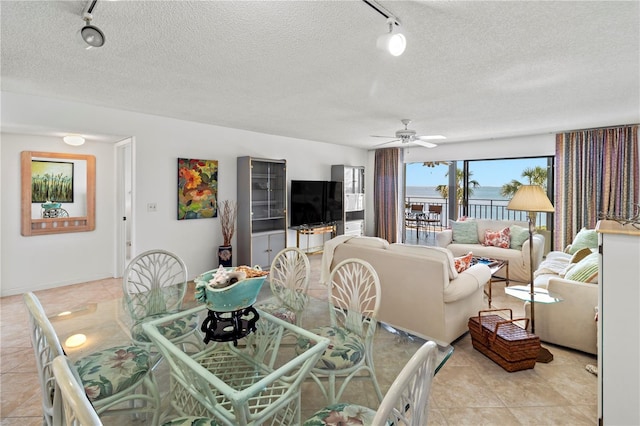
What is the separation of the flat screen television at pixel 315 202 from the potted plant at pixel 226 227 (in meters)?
1.20

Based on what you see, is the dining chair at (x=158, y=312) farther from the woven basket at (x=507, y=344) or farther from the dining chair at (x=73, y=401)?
the woven basket at (x=507, y=344)

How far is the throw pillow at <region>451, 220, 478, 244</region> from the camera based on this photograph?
18.3ft

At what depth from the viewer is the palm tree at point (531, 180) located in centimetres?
588

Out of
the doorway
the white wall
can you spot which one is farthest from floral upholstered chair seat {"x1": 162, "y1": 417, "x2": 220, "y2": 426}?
the doorway

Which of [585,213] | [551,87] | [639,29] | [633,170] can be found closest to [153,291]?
[639,29]

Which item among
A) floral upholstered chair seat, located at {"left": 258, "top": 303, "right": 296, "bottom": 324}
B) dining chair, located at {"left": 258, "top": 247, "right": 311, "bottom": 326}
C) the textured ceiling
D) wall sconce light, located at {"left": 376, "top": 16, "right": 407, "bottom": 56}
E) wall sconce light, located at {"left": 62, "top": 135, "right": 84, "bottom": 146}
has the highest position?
the textured ceiling

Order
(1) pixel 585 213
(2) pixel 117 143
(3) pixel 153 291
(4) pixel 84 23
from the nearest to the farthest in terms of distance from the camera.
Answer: (4) pixel 84 23
(3) pixel 153 291
(2) pixel 117 143
(1) pixel 585 213

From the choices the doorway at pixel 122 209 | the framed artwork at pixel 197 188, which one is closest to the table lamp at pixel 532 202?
the framed artwork at pixel 197 188

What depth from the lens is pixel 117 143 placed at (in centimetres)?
461

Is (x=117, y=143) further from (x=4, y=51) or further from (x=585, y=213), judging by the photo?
(x=585, y=213)

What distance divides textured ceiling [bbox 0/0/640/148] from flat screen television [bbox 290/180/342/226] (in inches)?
81.3

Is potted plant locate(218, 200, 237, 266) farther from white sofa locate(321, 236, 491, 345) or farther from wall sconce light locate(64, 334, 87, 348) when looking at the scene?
wall sconce light locate(64, 334, 87, 348)

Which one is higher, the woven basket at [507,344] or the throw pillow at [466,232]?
the throw pillow at [466,232]

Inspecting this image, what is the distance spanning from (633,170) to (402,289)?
4537mm
